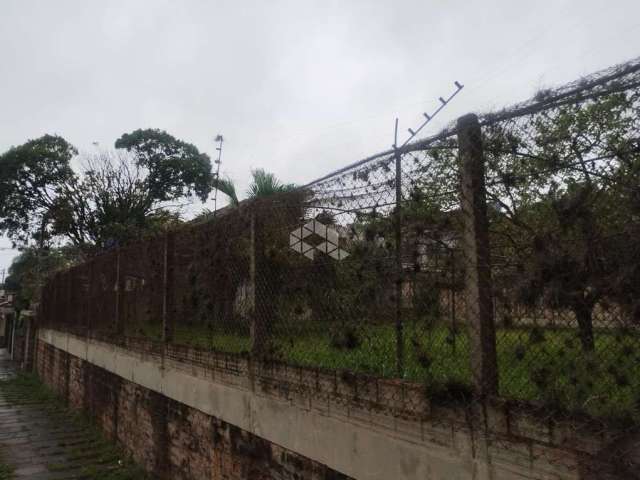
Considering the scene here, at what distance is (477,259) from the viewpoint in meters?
2.83

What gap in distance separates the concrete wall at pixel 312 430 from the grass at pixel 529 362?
12 cm

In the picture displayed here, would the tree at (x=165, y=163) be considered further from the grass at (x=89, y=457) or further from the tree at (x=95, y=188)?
the grass at (x=89, y=457)

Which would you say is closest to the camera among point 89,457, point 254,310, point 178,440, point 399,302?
point 399,302

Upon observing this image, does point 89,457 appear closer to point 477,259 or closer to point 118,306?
point 118,306

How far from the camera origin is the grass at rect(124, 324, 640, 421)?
87.9 inches

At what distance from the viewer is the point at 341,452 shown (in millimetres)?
3492

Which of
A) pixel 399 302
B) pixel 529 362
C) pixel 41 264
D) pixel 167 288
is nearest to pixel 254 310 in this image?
pixel 399 302

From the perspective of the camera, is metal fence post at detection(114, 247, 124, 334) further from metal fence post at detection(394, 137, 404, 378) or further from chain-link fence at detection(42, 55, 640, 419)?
metal fence post at detection(394, 137, 404, 378)

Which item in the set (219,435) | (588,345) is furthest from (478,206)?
(219,435)

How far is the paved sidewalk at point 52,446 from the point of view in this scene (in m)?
7.23

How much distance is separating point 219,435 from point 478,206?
3.35 metres

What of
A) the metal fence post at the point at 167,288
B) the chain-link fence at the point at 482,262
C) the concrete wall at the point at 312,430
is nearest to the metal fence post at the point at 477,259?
the chain-link fence at the point at 482,262

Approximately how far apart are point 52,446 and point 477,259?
27.2 feet

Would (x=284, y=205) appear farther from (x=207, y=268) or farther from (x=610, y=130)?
(x=610, y=130)
